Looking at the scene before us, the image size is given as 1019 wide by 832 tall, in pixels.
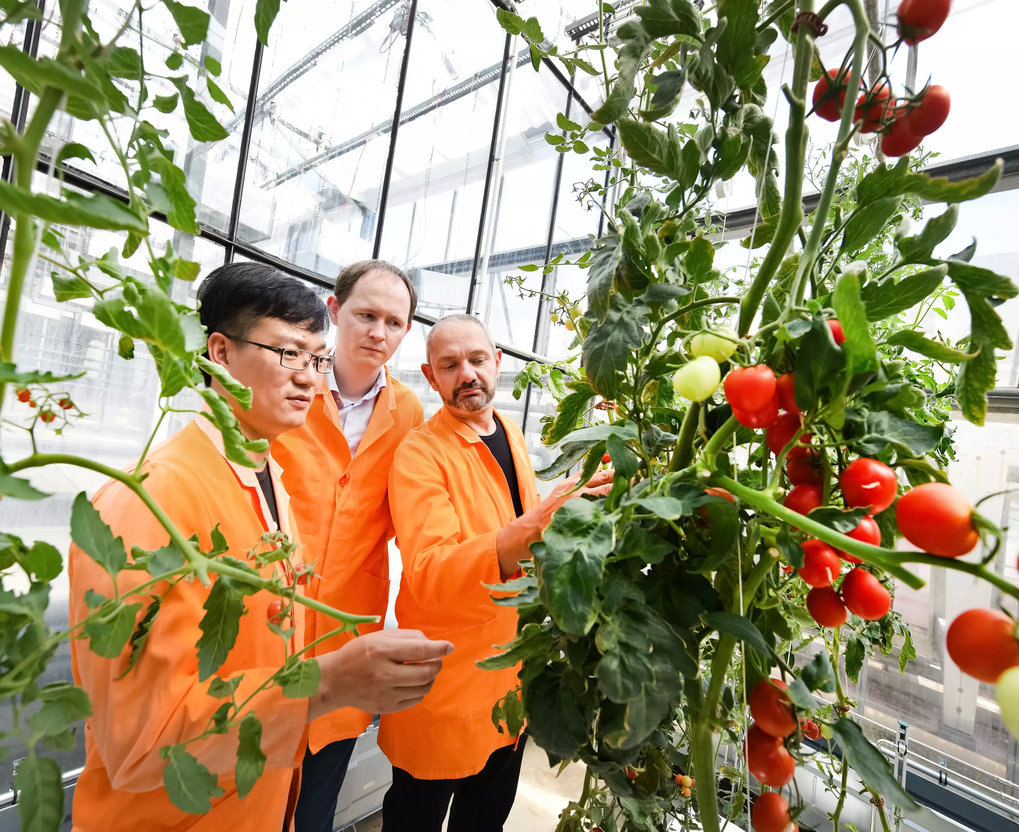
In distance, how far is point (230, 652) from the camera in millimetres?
740

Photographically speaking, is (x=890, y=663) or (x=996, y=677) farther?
(x=890, y=663)

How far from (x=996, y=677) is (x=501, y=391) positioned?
12.9 ft

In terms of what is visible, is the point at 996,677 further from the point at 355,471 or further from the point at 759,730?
the point at 355,471

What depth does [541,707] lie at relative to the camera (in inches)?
16.0

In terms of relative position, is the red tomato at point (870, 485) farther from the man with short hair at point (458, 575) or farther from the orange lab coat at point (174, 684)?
the man with short hair at point (458, 575)

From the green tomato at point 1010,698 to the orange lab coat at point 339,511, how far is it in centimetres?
133

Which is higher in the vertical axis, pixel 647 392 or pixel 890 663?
pixel 647 392

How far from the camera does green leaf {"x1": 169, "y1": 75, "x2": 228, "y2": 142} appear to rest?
12.7 inches

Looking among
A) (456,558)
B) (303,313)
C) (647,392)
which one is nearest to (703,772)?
(647,392)

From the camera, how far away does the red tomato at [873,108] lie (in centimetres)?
40

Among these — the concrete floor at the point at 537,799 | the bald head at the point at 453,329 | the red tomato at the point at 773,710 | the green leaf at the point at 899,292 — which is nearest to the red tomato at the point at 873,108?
the green leaf at the point at 899,292

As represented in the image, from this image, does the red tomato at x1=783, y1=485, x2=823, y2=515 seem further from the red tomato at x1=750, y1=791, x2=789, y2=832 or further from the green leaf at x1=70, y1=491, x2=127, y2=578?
the green leaf at x1=70, y1=491, x2=127, y2=578

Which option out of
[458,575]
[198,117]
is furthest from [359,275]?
[198,117]

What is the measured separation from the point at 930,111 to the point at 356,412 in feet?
4.88
